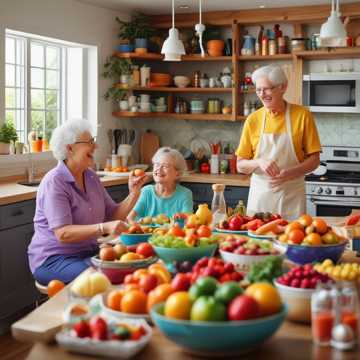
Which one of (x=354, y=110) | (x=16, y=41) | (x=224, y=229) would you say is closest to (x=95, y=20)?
(x=16, y=41)

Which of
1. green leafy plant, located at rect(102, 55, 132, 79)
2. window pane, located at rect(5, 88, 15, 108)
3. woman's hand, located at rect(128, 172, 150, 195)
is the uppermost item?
green leafy plant, located at rect(102, 55, 132, 79)

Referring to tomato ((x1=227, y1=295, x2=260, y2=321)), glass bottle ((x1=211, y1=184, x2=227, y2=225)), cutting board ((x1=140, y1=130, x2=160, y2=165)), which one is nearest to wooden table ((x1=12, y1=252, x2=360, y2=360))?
tomato ((x1=227, y1=295, x2=260, y2=321))

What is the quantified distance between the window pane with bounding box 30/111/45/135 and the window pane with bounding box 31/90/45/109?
5 cm

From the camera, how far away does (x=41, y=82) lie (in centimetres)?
635

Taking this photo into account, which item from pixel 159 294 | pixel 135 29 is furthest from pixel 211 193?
pixel 159 294

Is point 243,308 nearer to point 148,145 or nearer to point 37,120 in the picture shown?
point 37,120

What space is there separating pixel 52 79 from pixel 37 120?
18.9 inches

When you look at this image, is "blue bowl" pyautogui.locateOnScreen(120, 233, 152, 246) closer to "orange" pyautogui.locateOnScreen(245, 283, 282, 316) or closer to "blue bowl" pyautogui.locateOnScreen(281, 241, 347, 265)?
"blue bowl" pyautogui.locateOnScreen(281, 241, 347, 265)

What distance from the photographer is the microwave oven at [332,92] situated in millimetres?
6330

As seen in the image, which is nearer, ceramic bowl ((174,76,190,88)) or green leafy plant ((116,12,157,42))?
green leafy plant ((116,12,157,42))

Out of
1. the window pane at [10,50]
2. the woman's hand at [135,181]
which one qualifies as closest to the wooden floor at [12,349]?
the woman's hand at [135,181]

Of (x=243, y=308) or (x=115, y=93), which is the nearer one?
(x=243, y=308)

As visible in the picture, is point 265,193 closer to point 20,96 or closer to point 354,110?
point 354,110

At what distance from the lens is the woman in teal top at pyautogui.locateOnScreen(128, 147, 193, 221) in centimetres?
444
